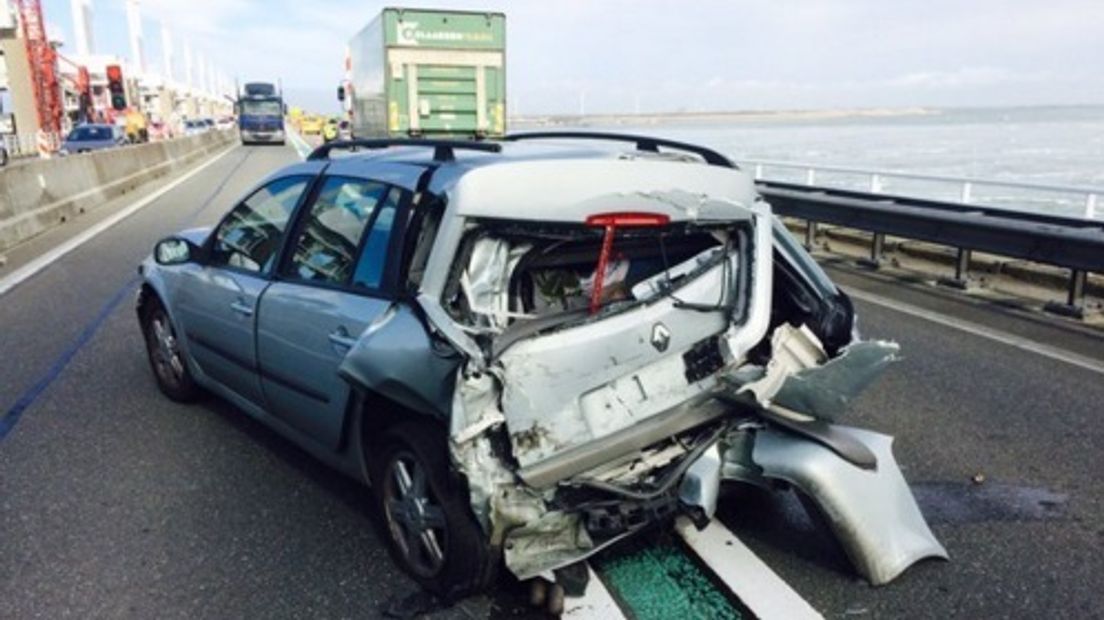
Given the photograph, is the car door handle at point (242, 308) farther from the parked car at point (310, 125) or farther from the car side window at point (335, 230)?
the parked car at point (310, 125)

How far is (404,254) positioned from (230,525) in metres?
1.44

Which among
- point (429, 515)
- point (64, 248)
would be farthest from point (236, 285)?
point (64, 248)

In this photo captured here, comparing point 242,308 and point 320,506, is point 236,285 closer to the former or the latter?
point 242,308

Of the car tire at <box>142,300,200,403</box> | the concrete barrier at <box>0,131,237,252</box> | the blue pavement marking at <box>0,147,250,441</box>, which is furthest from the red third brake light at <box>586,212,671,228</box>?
the concrete barrier at <box>0,131,237,252</box>

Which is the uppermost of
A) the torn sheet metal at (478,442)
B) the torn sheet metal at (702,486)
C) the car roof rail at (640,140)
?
the car roof rail at (640,140)

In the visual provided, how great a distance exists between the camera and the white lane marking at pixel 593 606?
3.20 m

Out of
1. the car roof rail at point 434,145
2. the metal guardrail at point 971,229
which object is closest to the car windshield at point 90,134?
the metal guardrail at point 971,229

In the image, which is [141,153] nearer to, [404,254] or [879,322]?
[879,322]

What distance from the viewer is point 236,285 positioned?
464 cm

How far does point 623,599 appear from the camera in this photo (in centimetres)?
332

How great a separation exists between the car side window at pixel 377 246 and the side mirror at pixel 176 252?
1.73 metres

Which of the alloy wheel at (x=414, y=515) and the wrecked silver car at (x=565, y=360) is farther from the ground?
the wrecked silver car at (x=565, y=360)

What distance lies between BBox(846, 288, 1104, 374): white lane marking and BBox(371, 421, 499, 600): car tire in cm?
484

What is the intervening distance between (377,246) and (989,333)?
5.41 metres
